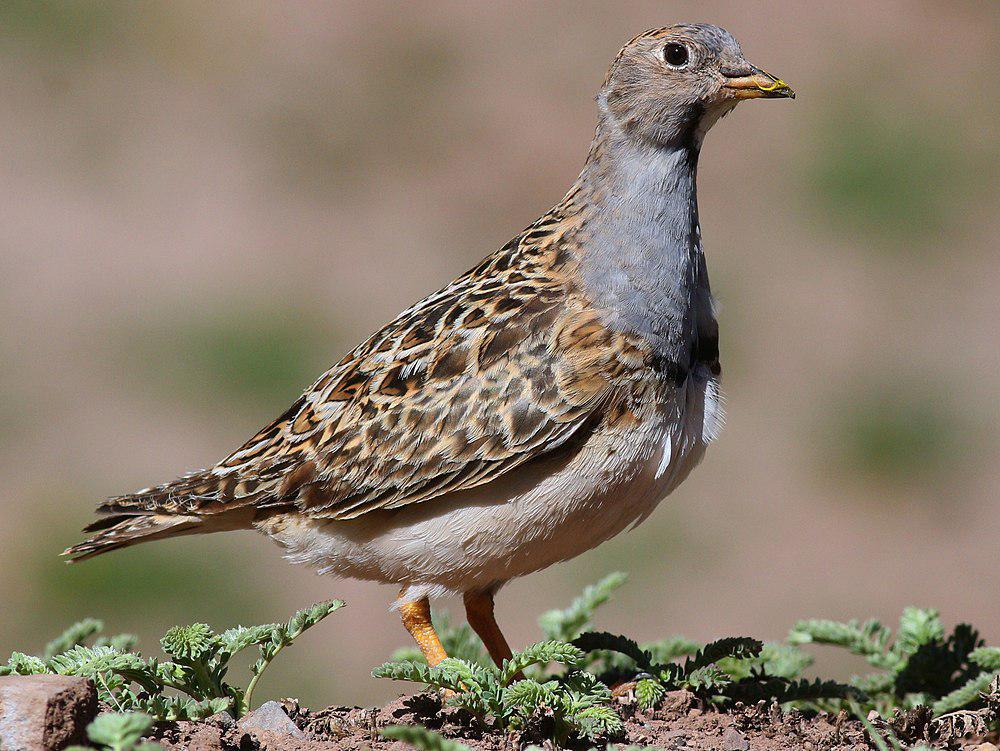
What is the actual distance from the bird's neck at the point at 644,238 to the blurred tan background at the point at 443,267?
4.91m

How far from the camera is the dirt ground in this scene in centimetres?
526

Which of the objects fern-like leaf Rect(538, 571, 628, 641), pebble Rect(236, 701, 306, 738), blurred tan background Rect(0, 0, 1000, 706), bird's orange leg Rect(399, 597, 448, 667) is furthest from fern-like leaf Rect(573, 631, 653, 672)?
blurred tan background Rect(0, 0, 1000, 706)

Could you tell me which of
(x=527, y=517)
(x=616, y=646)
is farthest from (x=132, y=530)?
(x=616, y=646)

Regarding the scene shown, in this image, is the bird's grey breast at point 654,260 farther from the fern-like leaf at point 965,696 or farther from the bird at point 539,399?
the fern-like leaf at point 965,696

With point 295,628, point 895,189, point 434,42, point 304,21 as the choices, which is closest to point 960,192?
point 895,189

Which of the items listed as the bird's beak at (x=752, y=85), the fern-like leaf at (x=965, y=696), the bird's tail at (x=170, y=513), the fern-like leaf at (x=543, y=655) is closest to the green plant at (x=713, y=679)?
the fern-like leaf at (x=965, y=696)

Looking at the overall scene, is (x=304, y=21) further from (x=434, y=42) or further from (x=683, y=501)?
(x=683, y=501)

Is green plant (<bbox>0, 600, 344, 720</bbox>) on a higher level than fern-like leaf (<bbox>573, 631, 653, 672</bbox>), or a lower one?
lower

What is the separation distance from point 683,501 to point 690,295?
599 centimetres

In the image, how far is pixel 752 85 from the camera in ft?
21.5

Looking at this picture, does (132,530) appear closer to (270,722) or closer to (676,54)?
(270,722)

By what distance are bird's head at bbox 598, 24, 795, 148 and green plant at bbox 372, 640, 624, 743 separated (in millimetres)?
2564

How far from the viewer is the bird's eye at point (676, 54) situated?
6.66 meters

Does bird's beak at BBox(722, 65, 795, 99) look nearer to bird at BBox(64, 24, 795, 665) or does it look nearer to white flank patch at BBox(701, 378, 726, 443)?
bird at BBox(64, 24, 795, 665)
